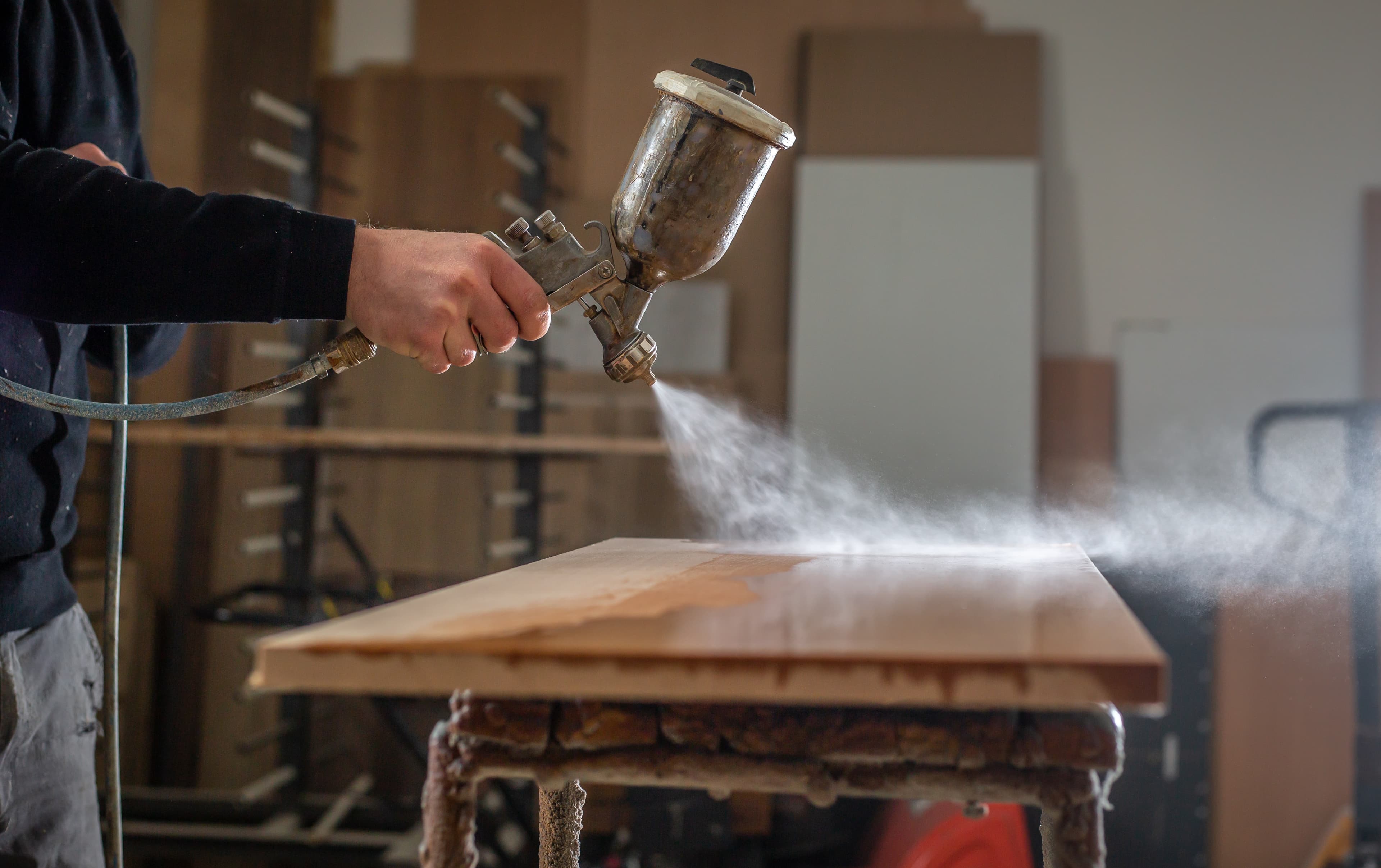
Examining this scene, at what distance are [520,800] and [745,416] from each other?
4.25 feet

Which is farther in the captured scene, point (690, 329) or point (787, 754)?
point (690, 329)

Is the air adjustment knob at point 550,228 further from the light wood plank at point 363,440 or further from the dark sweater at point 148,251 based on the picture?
the light wood plank at point 363,440

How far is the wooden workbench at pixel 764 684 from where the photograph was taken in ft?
2.12

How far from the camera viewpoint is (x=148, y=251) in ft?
2.90

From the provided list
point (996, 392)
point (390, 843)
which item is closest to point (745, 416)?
point (996, 392)

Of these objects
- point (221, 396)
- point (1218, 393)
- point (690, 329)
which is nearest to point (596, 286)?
point (221, 396)

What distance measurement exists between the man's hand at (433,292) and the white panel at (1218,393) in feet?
8.29

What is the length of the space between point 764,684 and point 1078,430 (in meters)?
2.69

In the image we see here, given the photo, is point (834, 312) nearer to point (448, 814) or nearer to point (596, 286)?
point (596, 286)

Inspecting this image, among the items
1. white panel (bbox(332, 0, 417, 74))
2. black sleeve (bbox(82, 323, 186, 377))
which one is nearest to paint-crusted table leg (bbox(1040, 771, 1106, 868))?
black sleeve (bbox(82, 323, 186, 377))

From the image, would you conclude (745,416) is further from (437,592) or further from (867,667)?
(867,667)

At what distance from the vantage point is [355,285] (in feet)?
3.00

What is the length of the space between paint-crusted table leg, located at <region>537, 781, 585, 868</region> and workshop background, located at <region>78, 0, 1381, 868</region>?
177 centimetres

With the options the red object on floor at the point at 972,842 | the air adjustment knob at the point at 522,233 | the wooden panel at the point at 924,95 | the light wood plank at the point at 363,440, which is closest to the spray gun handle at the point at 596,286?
the air adjustment knob at the point at 522,233
